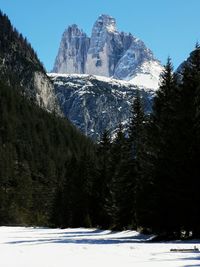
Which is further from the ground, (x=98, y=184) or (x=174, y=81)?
(x=174, y=81)

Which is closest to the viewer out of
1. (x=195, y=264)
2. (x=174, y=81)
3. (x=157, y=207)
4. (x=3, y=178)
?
(x=195, y=264)

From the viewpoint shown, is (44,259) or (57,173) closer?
(44,259)

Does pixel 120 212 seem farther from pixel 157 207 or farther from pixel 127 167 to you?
pixel 157 207

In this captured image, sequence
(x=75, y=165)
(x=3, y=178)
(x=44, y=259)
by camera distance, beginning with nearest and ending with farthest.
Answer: (x=44, y=259) < (x=75, y=165) < (x=3, y=178)

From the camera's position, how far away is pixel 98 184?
231ft

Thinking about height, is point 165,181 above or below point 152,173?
below

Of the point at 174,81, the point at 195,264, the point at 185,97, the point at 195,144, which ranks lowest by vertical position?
the point at 195,264

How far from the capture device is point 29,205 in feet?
480

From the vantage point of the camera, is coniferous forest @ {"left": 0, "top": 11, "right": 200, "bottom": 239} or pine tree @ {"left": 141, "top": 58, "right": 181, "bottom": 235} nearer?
coniferous forest @ {"left": 0, "top": 11, "right": 200, "bottom": 239}

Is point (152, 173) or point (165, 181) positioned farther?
point (152, 173)

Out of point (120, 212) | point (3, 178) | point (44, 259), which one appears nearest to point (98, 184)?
point (120, 212)

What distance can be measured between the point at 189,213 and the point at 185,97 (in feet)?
21.9

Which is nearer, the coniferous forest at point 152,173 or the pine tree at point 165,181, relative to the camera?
the coniferous forest at point 152,173

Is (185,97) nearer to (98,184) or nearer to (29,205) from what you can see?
(98,184)
